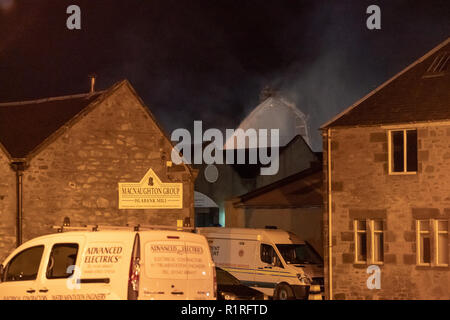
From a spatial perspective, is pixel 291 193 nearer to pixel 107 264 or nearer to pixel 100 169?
pixel 100 169

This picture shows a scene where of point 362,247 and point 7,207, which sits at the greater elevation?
point 7,207

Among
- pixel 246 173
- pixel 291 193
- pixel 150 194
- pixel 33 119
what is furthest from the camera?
pixel 246 173

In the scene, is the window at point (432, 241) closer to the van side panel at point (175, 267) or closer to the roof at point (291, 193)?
the roof at point (291, 193)

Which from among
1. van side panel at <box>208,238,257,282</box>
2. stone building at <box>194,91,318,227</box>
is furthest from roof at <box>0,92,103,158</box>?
stone building at <box>194,91,318,227</box>

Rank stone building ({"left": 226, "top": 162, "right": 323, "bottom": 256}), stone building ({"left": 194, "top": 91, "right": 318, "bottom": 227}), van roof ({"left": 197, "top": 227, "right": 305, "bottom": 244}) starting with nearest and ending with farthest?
1. van roof ({"left": 197, "top": 227, "right": 305, "bottom": 244})
2. stone building ({"left": 226, "top": 162, "right": 323, "bottom": 256})
3. stone building ({"left": 194, "top": 91, "right": 318, "bottom": 227})

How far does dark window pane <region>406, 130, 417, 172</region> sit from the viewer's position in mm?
29312

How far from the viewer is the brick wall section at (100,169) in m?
29.5

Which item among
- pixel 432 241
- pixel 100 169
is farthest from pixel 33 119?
pixel 432 241

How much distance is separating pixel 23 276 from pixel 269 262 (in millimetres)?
14023

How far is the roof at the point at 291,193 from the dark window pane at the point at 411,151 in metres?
9.49

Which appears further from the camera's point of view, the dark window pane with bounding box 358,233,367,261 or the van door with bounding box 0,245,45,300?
the dark window pane with bounding box 358,233,367,261

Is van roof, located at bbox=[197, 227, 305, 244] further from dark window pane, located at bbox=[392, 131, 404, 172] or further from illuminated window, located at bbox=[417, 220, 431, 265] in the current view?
dark window pane, located at bbox=[392, 131, 404, 172]

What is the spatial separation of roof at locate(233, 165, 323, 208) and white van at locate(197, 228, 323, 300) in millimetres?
8499

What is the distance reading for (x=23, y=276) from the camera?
1606cm
